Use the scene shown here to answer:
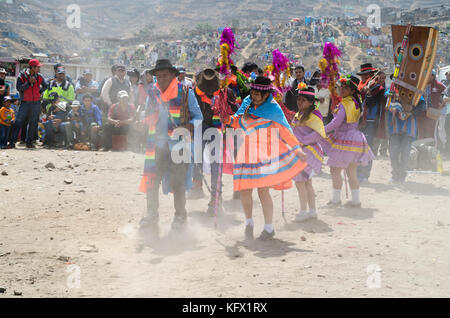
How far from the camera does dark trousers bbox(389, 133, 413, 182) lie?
388 inches

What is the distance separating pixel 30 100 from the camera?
13.3 meters

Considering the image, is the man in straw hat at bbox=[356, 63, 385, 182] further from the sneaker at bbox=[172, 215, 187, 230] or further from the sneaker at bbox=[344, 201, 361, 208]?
the sneaker at bbox=[172, 215, 187, 230]

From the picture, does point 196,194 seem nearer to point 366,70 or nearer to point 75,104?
Answer: point 366,70

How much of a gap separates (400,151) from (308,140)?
3.53m

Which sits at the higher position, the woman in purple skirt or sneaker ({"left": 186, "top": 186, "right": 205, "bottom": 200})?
the woman in purple skirt

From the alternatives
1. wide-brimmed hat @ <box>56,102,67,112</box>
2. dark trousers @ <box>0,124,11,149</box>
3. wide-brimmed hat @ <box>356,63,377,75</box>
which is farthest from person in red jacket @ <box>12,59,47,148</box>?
wide-brimmed hat @ <box>356,63,377,75</box>

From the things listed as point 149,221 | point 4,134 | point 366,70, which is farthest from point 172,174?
point 4,134

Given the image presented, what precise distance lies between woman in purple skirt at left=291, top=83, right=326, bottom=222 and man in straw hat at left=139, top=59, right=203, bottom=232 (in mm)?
1501

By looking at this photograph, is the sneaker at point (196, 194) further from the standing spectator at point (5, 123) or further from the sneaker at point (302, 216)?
the standing spectator at point (5, 123)

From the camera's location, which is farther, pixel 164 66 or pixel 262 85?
pixel 164 66

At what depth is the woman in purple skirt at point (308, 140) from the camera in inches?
279

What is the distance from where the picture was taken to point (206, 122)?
305 inches

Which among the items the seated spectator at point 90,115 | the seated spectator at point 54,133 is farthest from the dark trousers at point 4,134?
the seated spectator at point 90,115

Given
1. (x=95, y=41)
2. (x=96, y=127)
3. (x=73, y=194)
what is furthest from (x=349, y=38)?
(x=73, y=194)
